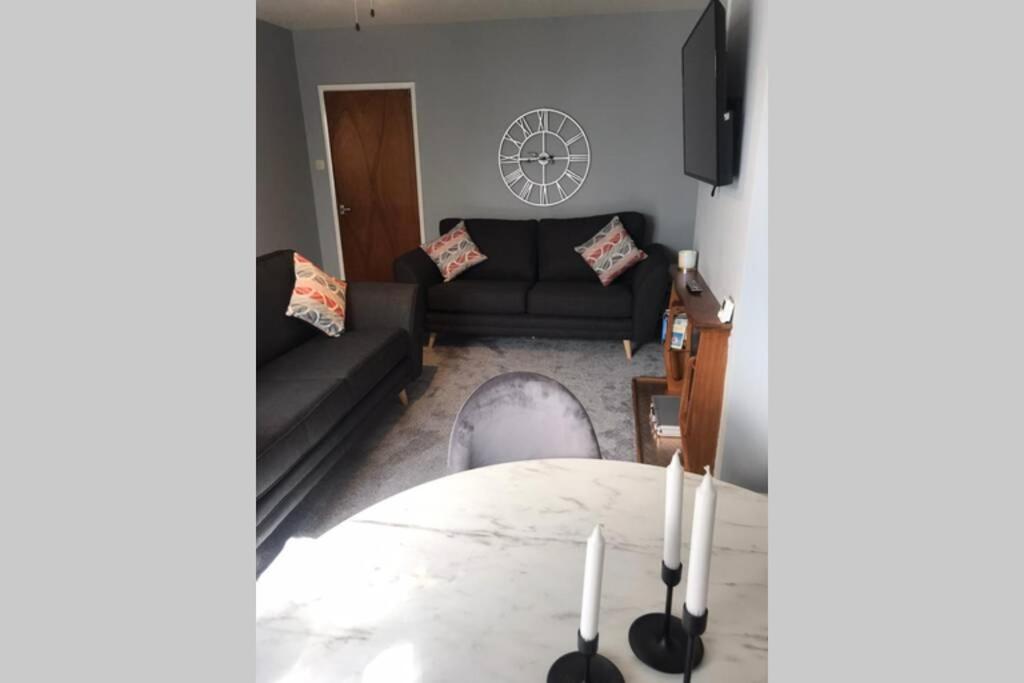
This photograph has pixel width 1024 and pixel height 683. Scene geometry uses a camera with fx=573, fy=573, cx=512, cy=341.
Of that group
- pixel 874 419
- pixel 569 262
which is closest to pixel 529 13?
pixel 569 262

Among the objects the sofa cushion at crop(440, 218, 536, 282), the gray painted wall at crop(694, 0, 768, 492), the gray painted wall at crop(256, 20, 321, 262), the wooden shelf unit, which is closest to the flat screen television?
the gray painted wall at crop(694, 0, 768, 492)

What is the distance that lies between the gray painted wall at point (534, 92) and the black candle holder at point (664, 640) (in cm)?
421

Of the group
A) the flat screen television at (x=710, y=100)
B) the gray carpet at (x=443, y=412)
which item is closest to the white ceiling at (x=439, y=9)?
the flat screen television at (x=710, y=100)

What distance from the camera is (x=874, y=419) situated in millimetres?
188

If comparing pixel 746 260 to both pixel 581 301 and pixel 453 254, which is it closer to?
pixel 581 301

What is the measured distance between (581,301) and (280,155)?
2895 mm

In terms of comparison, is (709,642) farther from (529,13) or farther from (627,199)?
(529,13)

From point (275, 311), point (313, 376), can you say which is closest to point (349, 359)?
point (313, 376)

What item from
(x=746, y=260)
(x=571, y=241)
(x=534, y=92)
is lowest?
(x=571, y=241)

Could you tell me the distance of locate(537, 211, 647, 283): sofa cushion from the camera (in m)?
4.52

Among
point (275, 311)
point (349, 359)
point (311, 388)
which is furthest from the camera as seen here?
point (275, 311)

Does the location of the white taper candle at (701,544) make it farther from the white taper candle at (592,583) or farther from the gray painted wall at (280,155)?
the gray painted wall at (280,155)

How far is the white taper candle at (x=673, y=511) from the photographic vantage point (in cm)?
75

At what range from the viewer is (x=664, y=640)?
85 cm
